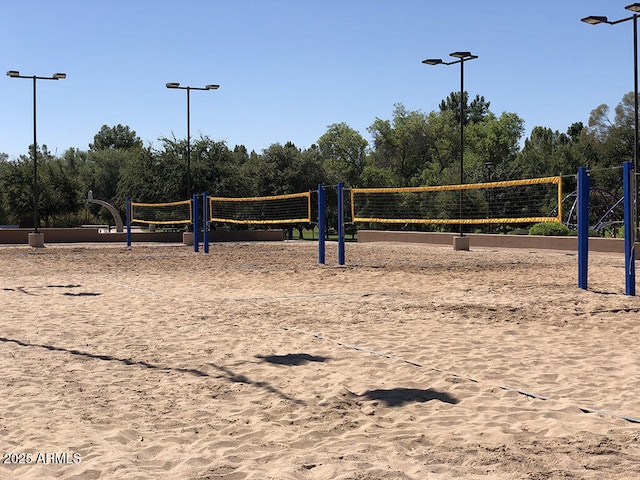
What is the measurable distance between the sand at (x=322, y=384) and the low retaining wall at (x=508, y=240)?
1092 centimetres

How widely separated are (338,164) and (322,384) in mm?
70495

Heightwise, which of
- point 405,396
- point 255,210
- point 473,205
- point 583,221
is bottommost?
point 405,396

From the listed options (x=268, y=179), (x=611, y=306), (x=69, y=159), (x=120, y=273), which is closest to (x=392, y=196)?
(x=268, y=179)

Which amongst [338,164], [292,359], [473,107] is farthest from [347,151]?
[292,359]

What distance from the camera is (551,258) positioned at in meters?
19.6

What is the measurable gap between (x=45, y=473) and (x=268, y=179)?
51048 mm

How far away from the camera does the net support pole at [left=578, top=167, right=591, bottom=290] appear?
462 inches

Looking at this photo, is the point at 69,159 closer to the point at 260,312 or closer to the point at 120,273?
the point at 120,273

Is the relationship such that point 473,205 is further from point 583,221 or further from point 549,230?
point 583,221

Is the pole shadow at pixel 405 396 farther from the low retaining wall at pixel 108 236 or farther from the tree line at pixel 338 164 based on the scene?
the low retaining wall at pixel 108 236

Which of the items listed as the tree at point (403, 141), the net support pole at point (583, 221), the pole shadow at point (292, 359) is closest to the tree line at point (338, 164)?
the tree at point (403, 141)

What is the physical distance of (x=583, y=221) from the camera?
12.0 m

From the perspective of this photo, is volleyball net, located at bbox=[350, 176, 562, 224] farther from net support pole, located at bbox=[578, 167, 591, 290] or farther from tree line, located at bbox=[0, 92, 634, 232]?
net support pole, located at bbox=[578, 167, 591, 290]

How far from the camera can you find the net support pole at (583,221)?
11.7 metres
